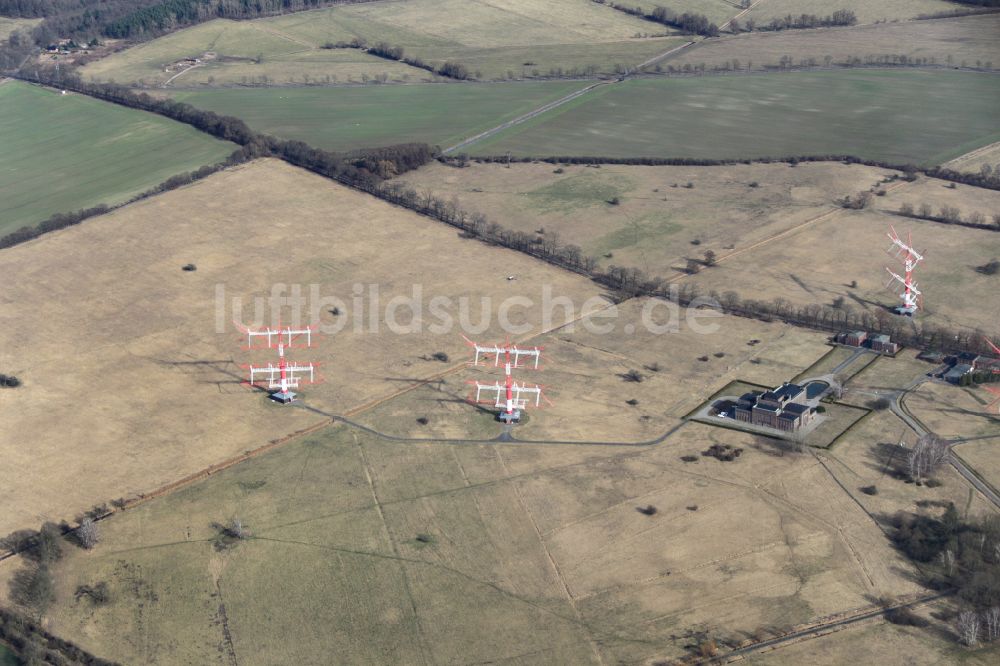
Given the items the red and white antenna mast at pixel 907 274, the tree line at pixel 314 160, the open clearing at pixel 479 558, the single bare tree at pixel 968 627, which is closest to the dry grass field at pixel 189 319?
the tree line at pixel 314 160

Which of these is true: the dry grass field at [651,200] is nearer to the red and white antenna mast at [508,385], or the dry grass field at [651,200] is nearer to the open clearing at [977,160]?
the open clearing at [977,160]

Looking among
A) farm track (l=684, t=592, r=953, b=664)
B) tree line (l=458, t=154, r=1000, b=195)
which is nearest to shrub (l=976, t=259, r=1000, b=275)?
tree line (l=458, t=154, r=1000, b=195)

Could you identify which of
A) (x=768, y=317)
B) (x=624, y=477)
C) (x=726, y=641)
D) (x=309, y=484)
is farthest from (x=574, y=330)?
(x=726, y=641)

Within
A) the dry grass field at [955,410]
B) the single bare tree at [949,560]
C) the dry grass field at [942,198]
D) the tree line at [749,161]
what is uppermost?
the tree line at [749,161]

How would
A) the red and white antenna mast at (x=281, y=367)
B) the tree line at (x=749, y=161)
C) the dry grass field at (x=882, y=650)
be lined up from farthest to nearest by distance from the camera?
the tree line at (x=749, y=161)
the red and white antenna mast at (x=281, y=367)
the dry grass field at (x=882, y=650)

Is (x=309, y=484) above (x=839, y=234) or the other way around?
the other way around

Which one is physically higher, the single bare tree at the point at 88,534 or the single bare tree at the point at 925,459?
the single bare tree at the point at 925,459

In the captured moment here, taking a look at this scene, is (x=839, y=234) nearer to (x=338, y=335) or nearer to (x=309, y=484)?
(x=338, y=335)
